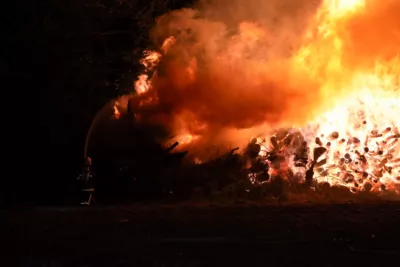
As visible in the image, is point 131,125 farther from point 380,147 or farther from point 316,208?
point 380,147

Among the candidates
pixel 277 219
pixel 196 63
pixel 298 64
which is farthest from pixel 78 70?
pixel 277 219

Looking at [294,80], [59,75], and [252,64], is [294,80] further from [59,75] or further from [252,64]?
[59,75]

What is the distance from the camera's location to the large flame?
585 inches

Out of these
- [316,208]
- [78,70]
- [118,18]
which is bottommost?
[316,208]

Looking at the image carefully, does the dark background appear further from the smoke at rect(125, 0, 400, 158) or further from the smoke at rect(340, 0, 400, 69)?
the smoke at rect(340, 0, 400, 69)

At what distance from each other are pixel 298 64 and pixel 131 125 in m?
5.00

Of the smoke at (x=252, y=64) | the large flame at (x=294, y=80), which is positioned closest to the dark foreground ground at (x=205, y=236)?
the large flame at (x=294, y=80)

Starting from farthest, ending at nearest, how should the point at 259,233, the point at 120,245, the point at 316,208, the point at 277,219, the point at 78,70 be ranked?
the point at 78,70 → the point at 316,208 → the point at 277,219 → the point at 259,233 → the point at 120,245

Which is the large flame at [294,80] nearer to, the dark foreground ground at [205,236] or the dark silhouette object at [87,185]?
the dark silhouette object at [87,185]

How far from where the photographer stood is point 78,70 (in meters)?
14.4

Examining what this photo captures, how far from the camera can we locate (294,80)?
14.8 m

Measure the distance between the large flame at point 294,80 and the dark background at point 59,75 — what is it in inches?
33.5

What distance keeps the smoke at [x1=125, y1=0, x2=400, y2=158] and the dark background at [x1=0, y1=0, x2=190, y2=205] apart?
1.10 metres

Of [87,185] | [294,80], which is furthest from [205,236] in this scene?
[294,80]
